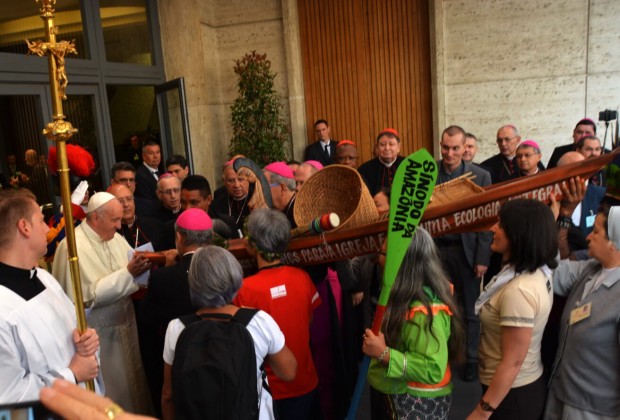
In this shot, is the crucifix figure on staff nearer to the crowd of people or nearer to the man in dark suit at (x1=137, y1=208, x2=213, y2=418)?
the crowd of people

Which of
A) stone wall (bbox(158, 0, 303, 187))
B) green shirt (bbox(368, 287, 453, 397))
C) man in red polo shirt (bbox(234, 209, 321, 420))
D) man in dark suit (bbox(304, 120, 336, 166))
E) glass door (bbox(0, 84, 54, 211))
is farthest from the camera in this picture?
man in dark suit (bbox(304, 120, 336, 166))

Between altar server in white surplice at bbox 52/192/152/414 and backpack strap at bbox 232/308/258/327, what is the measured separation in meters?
1.07

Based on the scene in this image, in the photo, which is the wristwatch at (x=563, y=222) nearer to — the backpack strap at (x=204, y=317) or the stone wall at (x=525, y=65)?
the backpack strap at (x=204, y=317)

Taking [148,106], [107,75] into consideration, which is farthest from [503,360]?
[148,106]

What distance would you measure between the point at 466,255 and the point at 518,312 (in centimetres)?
203

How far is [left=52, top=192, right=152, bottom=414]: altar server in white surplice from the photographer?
262 cm

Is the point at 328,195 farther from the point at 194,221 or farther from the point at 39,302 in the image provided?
the point at 39,302

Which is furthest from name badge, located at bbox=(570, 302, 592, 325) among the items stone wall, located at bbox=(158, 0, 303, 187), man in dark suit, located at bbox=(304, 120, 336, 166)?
stone wall, located at bbox=(158, 0, 303, 187)

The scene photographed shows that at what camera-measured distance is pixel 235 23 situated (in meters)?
7.66

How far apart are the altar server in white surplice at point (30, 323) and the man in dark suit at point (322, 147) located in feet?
18.2

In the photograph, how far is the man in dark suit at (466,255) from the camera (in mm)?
3791

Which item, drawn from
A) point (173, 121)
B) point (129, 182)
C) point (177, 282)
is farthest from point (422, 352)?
point (173, 121)

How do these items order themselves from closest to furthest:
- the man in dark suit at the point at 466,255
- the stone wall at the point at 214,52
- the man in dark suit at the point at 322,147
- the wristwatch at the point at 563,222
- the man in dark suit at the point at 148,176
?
1. the wristwatch at the point at 563,222
2. the man in dark suit at the point at 466,255
3. the man in dark suit at the point at 148,176
4. the stone wall at the point at 214,52
5. the man in dark suit at the point at 322,147

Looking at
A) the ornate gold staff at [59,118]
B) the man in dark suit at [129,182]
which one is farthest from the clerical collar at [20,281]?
the man in dark suit at [129,182]
